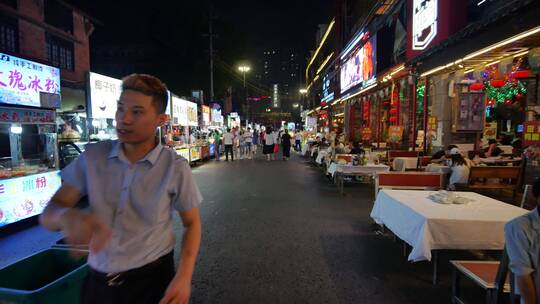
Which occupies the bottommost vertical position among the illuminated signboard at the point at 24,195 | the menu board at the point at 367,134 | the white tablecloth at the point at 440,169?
the illuminated signboard at the point at 24,195

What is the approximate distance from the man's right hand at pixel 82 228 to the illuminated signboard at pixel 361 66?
539 inches

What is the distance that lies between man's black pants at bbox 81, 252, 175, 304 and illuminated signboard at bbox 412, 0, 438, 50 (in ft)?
26.9

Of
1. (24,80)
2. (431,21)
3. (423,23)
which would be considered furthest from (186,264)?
(423,23)

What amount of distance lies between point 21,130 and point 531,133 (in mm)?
10558

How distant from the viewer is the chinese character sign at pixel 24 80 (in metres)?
6.38

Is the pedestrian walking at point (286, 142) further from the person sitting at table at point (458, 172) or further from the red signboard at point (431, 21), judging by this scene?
the person sitting at table at point (458, 172)

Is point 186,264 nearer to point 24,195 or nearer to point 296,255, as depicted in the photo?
point 296,255

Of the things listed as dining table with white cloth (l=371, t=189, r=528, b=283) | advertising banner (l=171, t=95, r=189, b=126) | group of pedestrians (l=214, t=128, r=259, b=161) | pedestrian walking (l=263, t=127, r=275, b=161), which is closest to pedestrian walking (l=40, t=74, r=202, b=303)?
dining table with white cloth (l=371, t=189, r=528, b=283)

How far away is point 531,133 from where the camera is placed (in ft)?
22.7

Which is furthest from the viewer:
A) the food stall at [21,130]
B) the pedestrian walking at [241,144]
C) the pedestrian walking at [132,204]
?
the pedestrian walking at [241,144]

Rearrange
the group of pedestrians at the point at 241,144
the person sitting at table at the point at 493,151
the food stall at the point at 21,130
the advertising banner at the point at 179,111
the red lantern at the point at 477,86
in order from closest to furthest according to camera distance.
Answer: the food stall at the point at 21,130 < the red lantern at the point at 477,86 < the person sitting at table at the point at 493,151 < the advertising banner at the point at 179,111 < the group of pedestrians at the point at 241,144

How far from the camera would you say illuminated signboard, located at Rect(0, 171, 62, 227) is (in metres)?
6.04

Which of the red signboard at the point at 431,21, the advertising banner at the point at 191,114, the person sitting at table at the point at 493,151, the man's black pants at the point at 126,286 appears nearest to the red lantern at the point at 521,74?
the person sitting at table at the point at 493,151

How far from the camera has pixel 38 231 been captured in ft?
21.6
